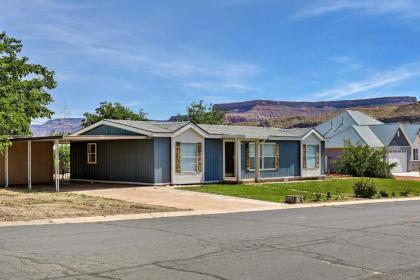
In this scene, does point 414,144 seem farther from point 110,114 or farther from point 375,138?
point 110,114

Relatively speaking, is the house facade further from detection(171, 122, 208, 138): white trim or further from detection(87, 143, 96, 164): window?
detection(87, 143, 96, 164): window

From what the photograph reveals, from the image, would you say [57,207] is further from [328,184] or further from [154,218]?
[328,184]

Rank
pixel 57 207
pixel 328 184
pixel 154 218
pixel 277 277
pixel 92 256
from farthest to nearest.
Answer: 1. pixel 328 184
2. pixel 57 207
3. pixel 154 218
4. pixel 92 256
5. pixel 277 277

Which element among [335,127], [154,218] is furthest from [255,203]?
[335,127]

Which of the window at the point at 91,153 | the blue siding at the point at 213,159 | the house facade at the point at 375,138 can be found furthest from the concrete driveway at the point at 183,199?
the house facade at the point at 375,138

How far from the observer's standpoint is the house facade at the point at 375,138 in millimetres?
52500

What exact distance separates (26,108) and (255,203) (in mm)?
20216

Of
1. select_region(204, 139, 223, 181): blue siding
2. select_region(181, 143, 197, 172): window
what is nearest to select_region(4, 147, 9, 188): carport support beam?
select_region(181, 143, 197, 172): window

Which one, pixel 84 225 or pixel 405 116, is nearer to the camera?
pixel 84 225

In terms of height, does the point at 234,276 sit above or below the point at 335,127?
below

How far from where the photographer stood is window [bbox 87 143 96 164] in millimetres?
30172

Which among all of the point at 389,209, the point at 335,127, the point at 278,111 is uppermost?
the point at 278,111

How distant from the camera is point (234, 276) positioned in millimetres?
7832

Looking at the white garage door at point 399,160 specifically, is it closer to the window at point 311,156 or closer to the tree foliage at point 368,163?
A: the tree foliage at point 368,163
